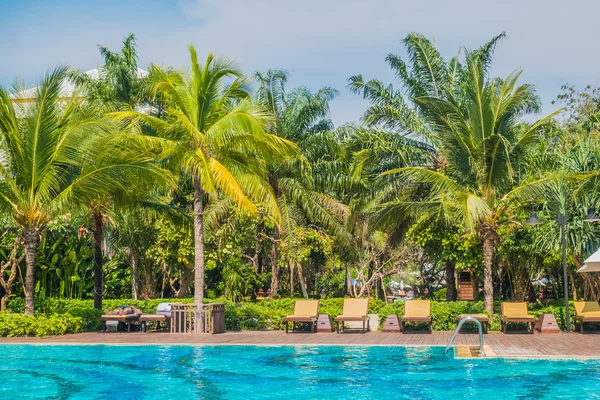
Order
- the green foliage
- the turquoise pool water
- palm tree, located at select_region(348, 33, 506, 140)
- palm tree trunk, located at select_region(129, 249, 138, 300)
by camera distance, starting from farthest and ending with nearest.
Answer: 1. palm tree trunk, located at select_region(129, 249, 138, 300)
2. palm tree, located at select_region(348, 33, 506, 140)
3. the green foliage
4. the turquoise pool water

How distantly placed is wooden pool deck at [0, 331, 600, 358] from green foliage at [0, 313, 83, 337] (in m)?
0.42

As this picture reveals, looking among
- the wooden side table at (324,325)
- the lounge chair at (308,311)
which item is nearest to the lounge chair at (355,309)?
the wooden side table at (324,325)

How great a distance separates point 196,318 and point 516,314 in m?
8.40

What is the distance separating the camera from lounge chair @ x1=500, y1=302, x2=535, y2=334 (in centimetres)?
1691

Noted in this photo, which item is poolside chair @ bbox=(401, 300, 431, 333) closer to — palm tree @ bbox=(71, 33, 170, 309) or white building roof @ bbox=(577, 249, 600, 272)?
white building roof @ bbox=(577, 249, 600, 272)

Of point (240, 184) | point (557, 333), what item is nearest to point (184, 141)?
point (240, 184)

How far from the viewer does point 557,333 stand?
16875 millimetres

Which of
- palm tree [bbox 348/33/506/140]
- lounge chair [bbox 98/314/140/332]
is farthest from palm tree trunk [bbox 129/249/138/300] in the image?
palm tree [bbox 348/33/506/140]

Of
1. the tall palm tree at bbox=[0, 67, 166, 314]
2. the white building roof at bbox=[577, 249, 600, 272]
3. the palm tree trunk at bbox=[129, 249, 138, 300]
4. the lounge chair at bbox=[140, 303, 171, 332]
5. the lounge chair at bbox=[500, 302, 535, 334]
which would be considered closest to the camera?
the white building roof at bbox=[577, 249, 600, 272]

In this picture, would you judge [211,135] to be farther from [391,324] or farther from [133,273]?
[133,273]

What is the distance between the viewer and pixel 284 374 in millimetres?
11594

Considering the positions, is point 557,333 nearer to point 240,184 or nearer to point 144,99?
point 240,184

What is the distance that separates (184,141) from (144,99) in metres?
7.81

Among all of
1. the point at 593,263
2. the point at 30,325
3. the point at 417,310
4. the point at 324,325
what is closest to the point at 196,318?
the point at 324,325
